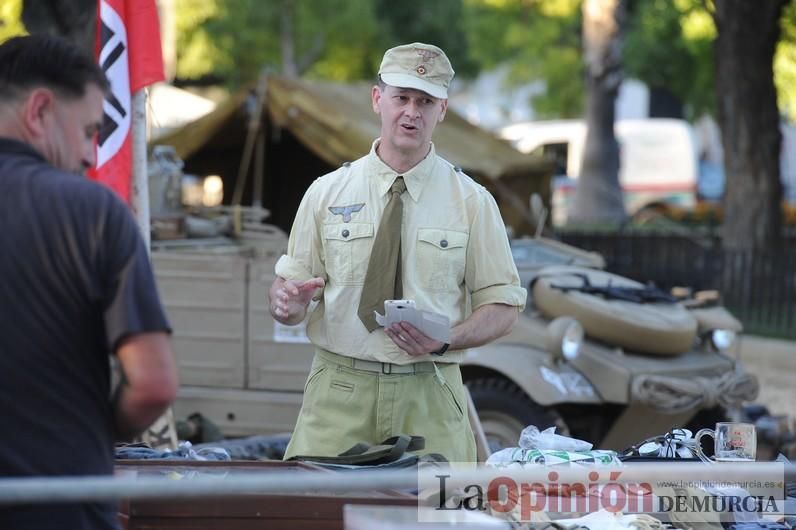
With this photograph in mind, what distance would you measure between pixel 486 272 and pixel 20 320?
2.00 m

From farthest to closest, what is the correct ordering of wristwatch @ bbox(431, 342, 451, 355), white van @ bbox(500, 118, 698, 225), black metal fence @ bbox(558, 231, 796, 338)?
white van @ bbox(500, 118, 698, 225) → black metal fence @ bbox(558, 231, 796, 338) → wristwatch @ bbox(431, 342, 451, 355)

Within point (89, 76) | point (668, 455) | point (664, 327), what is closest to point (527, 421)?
point (664, 327)

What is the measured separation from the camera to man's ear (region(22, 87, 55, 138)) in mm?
2674

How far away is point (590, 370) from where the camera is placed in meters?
7.26

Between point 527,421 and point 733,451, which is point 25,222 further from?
point 527,421

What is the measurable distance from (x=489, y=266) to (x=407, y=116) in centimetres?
57

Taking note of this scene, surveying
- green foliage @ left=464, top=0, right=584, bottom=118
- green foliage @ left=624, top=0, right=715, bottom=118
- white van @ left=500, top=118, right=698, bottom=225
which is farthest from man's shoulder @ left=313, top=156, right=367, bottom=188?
white van @ left=500, top=118, right=698, bottom=225

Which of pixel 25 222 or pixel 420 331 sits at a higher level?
pixel 25 222

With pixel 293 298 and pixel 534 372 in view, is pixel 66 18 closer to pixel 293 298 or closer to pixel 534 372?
pixel 534 372

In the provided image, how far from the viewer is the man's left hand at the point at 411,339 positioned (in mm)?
3965

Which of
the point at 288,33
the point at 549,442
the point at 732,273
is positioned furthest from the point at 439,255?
the point at 288,33

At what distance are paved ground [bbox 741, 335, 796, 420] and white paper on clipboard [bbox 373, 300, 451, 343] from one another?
26.5 ft

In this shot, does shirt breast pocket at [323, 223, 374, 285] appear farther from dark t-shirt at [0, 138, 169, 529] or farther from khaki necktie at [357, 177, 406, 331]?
dark t-shirt at [0, 138, 169, 529]

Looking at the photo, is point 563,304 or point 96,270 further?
point 563,304
